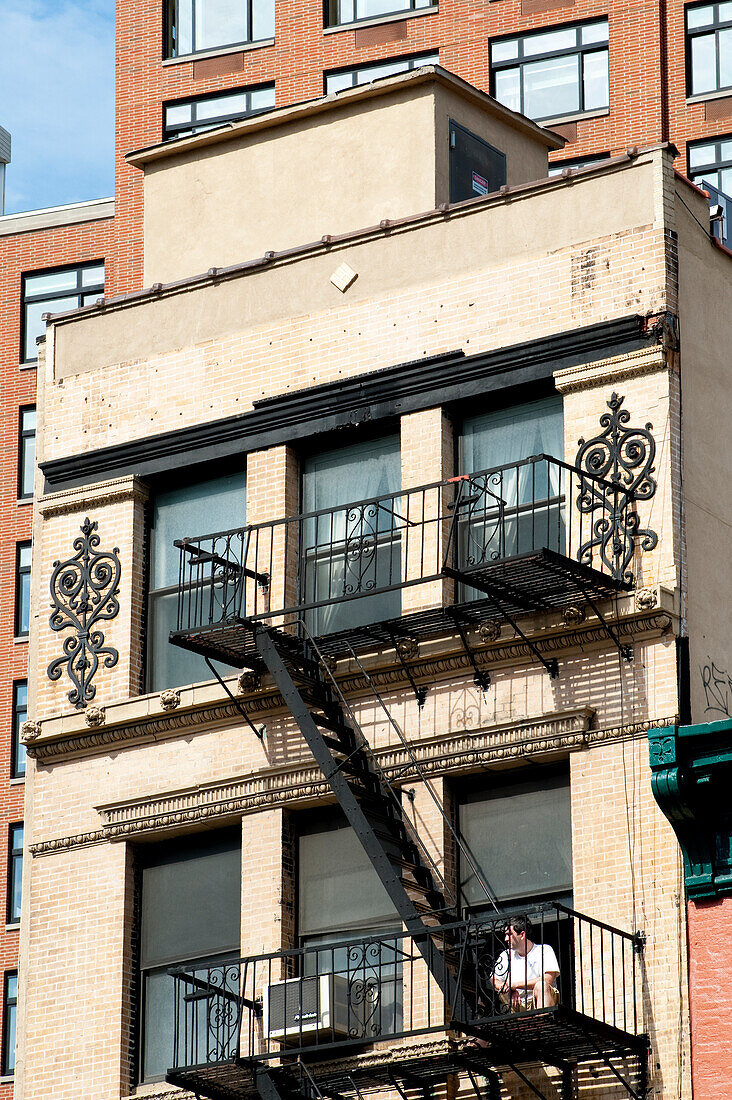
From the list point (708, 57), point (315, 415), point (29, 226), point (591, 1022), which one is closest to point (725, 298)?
point (315, 415)

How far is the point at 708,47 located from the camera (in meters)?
51.8

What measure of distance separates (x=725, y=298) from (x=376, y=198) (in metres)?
4.50

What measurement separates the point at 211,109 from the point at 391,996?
34.3m

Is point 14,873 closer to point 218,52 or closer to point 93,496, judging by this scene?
point 218,52

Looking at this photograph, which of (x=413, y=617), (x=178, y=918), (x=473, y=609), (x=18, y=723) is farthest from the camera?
(x=18, y=723)

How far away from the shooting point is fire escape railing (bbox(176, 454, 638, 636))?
24156 millimetres

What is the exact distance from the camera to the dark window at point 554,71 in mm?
52125

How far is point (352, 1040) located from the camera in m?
22.6

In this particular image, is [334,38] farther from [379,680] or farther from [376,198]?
[379,680]

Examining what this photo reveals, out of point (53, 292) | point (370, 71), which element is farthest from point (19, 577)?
point (370, 71)

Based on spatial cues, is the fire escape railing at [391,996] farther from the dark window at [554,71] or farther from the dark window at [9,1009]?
the dark window at [554,71]

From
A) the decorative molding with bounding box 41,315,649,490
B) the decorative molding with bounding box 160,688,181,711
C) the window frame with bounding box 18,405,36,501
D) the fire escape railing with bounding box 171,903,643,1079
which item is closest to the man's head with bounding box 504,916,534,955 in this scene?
the fire escape railing with bounding box 171,903,643,1079

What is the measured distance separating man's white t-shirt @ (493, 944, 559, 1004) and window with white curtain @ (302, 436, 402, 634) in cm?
438

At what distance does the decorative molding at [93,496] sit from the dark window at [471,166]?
4861 millimetres
